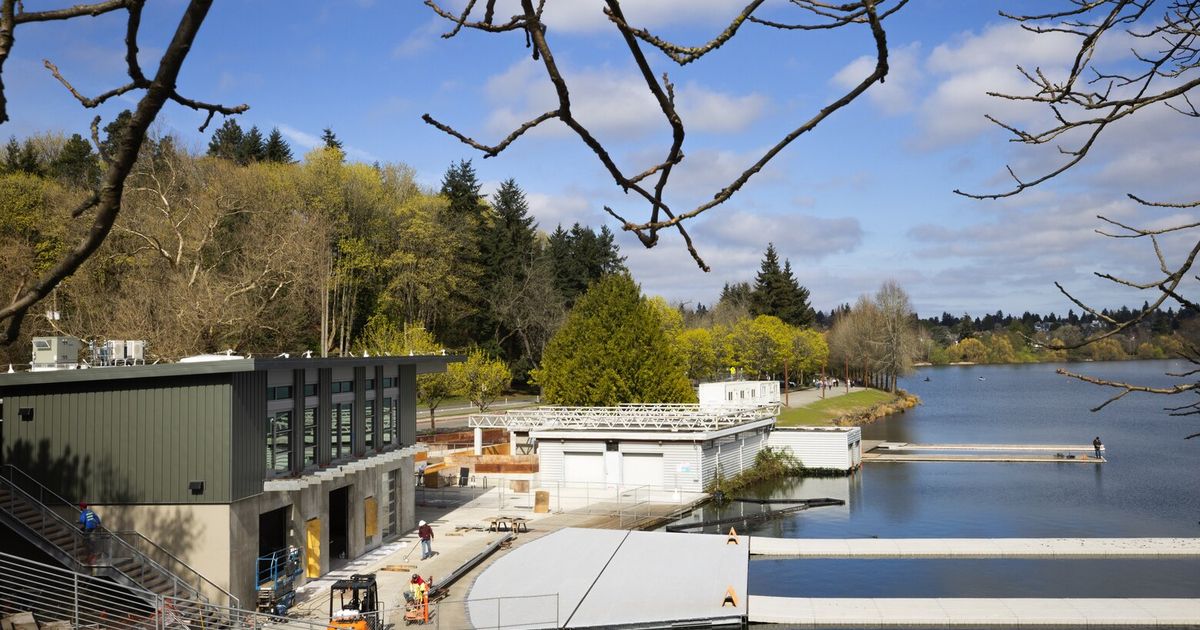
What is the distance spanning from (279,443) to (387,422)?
6919 mm

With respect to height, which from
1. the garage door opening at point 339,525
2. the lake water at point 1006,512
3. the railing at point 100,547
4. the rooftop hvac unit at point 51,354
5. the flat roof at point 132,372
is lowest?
the lake water at point 1006,512

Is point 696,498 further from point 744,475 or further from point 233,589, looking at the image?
point 233,589

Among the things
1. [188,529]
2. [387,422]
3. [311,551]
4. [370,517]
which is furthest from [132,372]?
[387,422]

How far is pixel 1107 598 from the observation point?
24469mm

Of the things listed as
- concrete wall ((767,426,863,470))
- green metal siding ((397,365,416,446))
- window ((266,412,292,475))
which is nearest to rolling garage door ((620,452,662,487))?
concrete wall ((767,426,863,470))

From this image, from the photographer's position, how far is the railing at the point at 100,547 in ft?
64.2

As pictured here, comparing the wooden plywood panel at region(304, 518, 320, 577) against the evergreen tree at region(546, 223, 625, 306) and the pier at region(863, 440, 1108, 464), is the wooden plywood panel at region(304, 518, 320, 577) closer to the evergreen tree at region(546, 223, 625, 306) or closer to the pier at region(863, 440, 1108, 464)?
the pier at region(863, 440, 1108, 464)

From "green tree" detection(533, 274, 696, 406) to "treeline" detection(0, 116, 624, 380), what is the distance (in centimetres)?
1656

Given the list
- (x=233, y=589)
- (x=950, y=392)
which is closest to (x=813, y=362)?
(x=950, y=392)

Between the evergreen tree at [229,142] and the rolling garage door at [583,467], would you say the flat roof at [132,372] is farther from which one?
the evergreen tree at [229,142]

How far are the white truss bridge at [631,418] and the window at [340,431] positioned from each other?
17.2 metres

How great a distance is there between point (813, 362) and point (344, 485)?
84.7 m

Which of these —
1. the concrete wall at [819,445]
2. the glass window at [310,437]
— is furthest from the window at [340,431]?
the concrete wall at [819,445]

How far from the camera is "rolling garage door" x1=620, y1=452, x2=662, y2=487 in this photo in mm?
43781
